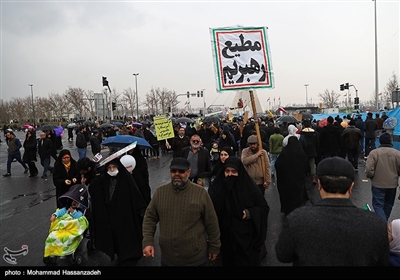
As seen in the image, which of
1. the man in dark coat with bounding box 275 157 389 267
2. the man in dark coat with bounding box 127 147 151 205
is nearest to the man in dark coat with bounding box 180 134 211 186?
the man in dark coat with bounding box 127 147 151 205

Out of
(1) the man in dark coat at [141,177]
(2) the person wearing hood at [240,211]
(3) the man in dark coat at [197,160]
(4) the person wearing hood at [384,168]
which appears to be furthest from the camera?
(3) the man in dark coat at [197,160]

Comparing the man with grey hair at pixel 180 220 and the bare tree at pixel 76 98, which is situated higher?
the bare tree at pixel 76 98

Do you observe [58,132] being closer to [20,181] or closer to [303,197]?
[20,181]

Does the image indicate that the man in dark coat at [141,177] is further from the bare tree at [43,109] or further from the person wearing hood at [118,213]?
the bare tree at [43,109]

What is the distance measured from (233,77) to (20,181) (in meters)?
9.46

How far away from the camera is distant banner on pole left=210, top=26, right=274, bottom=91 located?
15.2ft

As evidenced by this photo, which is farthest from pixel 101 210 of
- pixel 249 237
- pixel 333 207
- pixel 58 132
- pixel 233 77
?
pixel 58 132

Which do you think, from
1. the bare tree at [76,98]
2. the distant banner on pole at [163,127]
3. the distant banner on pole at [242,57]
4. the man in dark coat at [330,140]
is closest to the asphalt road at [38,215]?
the man in dark coat at [330,140]

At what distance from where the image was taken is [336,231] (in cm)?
172

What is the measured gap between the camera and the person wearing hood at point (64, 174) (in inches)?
190

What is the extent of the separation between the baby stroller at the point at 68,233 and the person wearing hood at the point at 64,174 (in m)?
0.47

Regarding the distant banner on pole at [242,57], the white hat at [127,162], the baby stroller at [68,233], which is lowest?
the baby stroller at [68,233]

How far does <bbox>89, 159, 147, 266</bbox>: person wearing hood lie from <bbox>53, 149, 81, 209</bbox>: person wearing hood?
3.20ft

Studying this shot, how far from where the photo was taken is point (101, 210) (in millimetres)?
4031
